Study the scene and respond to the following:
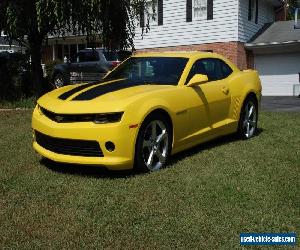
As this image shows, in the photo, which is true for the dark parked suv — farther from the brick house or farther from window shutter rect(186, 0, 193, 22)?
window shutter rect(186, 0, 193, 22)

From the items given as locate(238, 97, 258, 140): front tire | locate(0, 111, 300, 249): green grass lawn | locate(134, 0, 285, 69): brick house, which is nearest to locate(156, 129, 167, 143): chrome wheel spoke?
locate(0, 111, 300, 249): green grass lawn

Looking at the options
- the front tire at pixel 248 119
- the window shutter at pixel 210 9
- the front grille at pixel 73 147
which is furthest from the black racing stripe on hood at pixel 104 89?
the window shutter at pixel 210 9

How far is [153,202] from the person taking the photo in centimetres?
470

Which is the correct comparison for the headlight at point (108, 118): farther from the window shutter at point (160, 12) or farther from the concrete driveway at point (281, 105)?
the window shutter at point (160, 12)

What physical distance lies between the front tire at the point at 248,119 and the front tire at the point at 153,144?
2.31m

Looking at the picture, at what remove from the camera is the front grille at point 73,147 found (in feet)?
18.0

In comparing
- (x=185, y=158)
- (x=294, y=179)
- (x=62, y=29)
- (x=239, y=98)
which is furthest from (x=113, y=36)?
(x=294, y=179)

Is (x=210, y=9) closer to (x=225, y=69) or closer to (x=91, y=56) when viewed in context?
(x=91, y=56)

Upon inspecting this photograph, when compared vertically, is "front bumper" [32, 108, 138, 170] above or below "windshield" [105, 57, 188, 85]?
below

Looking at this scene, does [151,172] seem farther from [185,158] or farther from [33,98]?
[33,98]

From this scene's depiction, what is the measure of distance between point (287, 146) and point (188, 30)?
52.7 feet

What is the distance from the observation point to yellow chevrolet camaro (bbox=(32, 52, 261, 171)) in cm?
546

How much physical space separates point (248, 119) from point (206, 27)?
14781 mm

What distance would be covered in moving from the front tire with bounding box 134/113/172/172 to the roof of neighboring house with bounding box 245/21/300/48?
17532 millimetres
